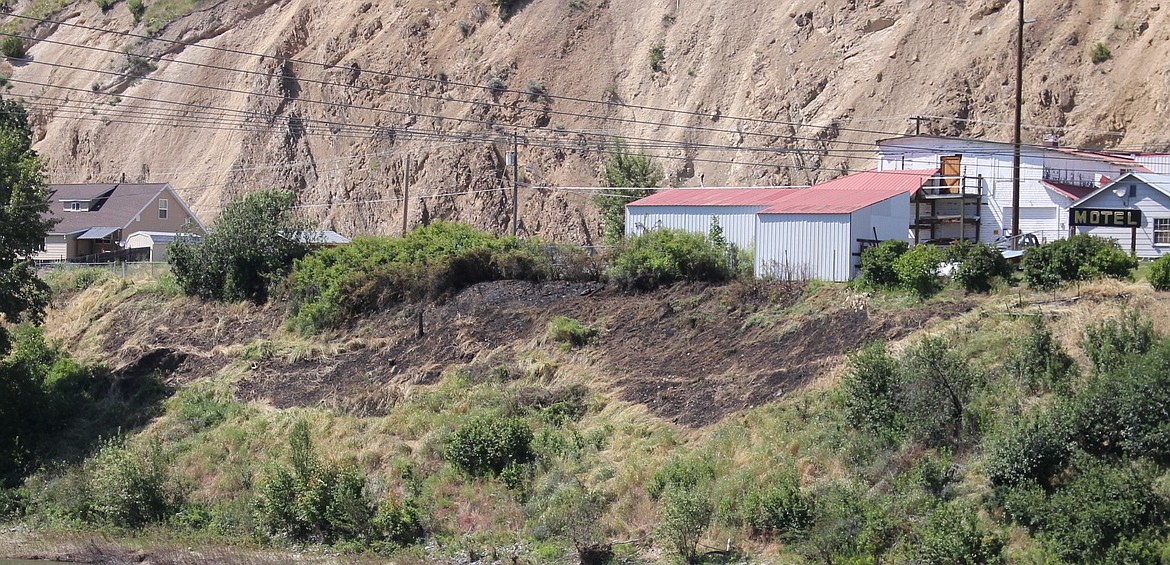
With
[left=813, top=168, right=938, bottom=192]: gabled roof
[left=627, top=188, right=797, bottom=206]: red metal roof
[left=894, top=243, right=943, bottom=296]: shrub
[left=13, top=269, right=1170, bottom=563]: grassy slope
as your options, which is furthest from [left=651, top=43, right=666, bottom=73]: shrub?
[left=894, top=243, right=943, bottom=296]: shrub

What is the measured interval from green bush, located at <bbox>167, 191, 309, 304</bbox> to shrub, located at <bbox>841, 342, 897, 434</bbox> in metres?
22.0

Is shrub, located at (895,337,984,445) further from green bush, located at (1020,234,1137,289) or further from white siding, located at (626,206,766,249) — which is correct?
white siding, located at (626,206,766,249)

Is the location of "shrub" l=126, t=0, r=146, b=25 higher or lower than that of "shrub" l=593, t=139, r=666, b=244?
higher

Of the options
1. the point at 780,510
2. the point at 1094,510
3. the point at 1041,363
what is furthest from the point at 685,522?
the point at 1041,363

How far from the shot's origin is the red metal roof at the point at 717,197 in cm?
3781

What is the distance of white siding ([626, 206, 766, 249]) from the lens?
36844 millimetres

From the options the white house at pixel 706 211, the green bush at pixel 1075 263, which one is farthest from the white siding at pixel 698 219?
the green bush at pixel 1075 263

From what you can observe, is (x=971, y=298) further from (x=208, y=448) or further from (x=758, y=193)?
(x=208, y=448)

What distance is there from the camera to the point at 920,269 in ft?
99.1

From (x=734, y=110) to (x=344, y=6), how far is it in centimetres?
2600

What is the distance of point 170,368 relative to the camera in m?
39.2

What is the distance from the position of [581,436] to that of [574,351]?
4281mm

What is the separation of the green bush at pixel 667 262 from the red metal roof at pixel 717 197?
2.80 m

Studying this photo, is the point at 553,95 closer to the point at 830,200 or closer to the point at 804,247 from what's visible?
the point at 830,200
